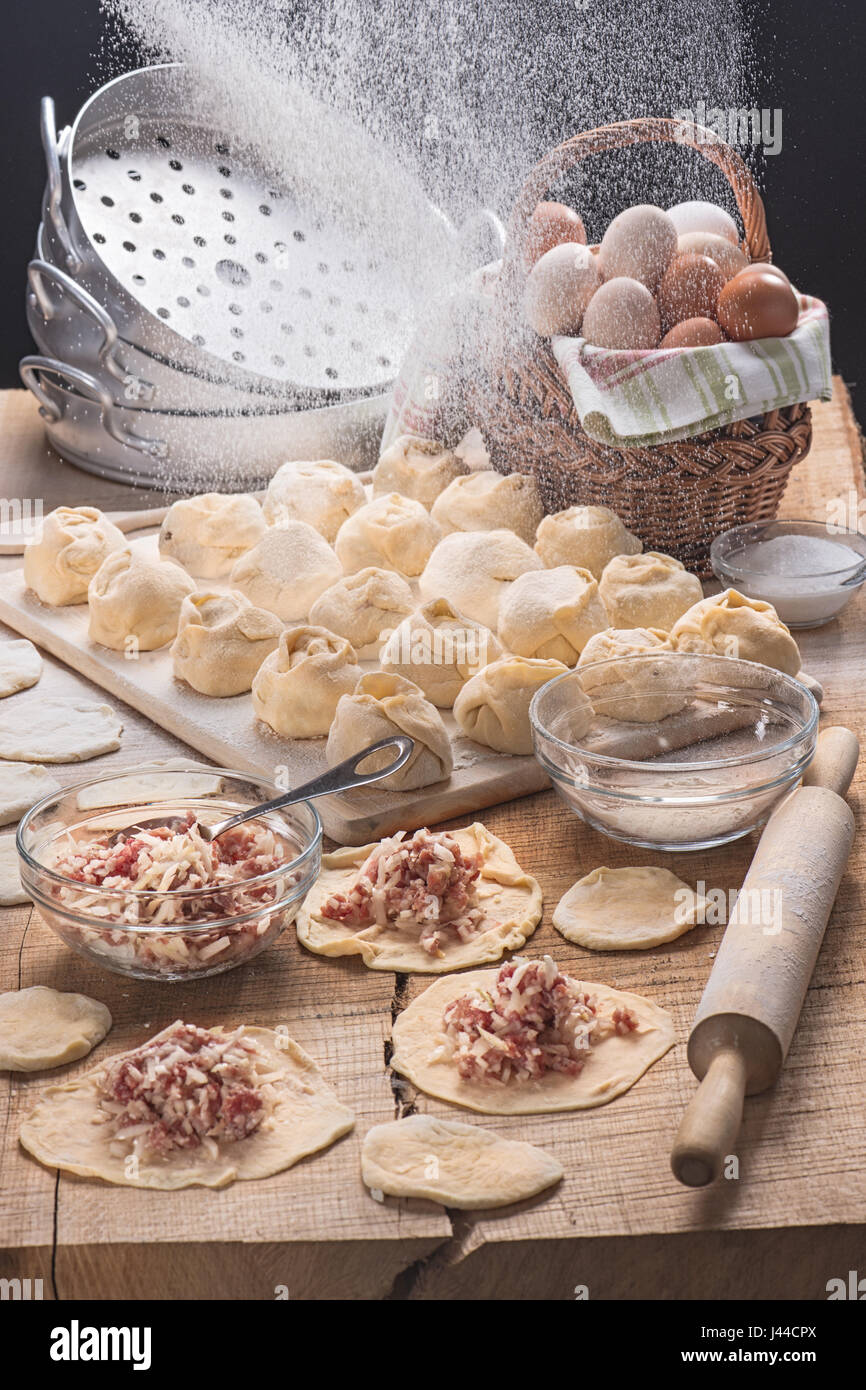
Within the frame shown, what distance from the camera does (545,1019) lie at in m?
1.38

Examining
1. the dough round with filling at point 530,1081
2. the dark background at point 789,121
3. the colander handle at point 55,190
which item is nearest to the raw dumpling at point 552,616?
the dough round with filling at point 530,1081

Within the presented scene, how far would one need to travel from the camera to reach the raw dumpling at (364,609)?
2.25m

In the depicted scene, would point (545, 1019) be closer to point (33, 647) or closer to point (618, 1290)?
point (618, 1290)

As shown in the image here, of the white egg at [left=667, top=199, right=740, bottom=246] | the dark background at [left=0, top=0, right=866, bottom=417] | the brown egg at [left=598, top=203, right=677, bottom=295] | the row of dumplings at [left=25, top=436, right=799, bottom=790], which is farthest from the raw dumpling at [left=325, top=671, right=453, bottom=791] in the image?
the dark background at [left=0, top=0, right=866, bottom=417]

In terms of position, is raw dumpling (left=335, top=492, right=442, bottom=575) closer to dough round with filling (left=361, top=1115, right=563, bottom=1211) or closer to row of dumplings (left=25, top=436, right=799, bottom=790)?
row of dumplings (left=25, top=436, right=799, bottom=790)

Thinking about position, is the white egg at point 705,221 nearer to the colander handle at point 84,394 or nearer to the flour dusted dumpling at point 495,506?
the flour dusted dumpling at point 495,506

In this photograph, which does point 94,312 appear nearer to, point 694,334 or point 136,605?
point 136,605

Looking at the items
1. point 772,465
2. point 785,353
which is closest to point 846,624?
point 772,465

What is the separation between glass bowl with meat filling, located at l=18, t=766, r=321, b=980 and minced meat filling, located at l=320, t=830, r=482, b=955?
0.09 meters

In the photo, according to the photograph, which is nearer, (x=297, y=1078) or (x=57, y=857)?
(x=297, y=1078)

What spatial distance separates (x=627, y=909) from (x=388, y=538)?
1.07 m

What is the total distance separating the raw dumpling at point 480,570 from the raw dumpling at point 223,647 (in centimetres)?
32

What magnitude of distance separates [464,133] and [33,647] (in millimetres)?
1458

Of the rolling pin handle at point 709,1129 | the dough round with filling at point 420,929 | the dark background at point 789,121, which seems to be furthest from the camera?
the dark background at point 789,121
